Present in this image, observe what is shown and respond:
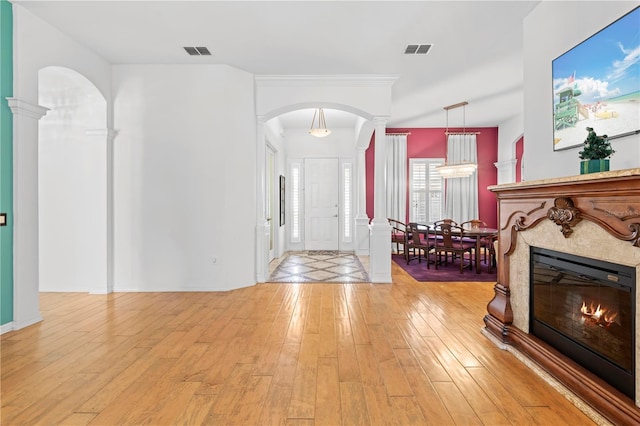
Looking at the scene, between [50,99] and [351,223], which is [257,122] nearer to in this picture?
[50,99]

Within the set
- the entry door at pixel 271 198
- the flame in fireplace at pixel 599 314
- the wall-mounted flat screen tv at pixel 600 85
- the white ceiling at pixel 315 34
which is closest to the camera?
the flame in fireplace at pixel 599 314

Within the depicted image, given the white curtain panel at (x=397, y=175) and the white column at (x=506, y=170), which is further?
the white curtain panel at (x=397, y=175)

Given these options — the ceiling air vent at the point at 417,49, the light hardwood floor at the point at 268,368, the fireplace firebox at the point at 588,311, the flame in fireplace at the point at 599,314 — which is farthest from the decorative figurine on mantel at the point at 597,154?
the ceiling air vent at the point at 417,49

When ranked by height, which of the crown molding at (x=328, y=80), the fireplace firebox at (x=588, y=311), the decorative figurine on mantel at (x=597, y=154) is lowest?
the fireplace firebox at (x=588, y=311)

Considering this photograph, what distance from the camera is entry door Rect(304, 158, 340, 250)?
8430 mm

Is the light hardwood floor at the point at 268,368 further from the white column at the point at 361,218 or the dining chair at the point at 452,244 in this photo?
the white column at the point at 361,218

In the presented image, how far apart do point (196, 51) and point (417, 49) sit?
282 centimetres

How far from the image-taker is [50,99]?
14.5 ft

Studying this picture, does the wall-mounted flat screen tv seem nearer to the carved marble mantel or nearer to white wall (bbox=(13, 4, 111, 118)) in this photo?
the carved marble mantel

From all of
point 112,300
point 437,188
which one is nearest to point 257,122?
point 112,300

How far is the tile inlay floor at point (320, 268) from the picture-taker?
527 cm

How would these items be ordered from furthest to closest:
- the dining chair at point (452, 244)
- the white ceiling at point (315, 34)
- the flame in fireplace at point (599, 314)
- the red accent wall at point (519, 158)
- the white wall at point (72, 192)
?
the red accent wall at point (519, 158) < the dining chair at point (452, 244) < the white wall at point (72, 192) < the white ceiling at point (315, 34) < the flame in fireplace at point (599, 314)

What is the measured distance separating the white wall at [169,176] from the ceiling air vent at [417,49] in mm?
2461

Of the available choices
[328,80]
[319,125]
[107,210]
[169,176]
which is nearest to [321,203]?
[319,125]
